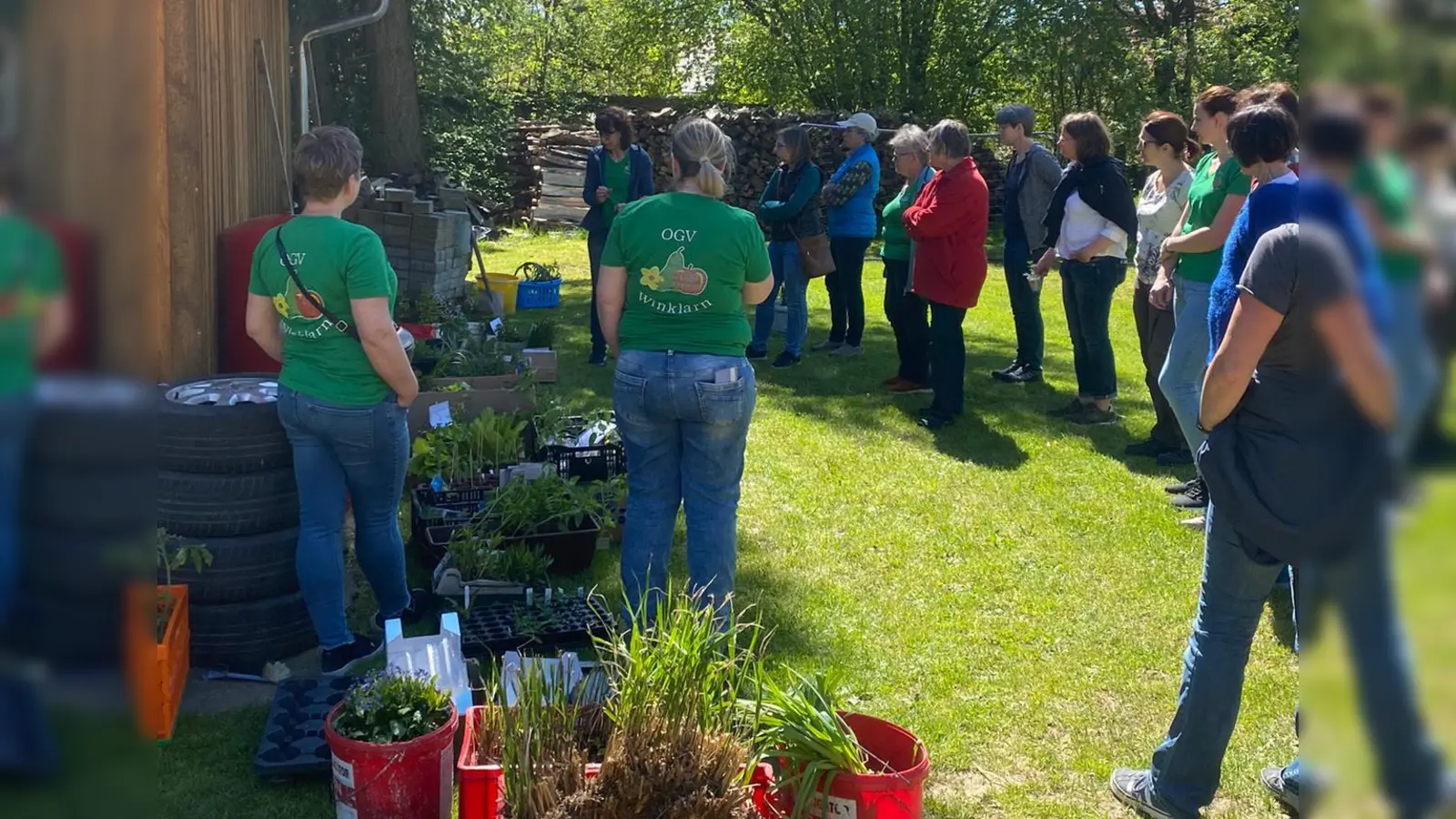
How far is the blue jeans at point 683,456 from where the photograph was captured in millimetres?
3793

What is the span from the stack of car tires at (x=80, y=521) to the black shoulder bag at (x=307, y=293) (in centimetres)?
346

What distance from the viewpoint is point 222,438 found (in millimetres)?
3932

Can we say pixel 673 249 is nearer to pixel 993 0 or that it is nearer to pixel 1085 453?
pixel 1085 453

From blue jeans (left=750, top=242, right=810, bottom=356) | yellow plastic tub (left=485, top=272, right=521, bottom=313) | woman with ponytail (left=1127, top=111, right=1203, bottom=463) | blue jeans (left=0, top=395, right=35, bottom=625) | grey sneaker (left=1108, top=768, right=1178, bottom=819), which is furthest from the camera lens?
yellow plastic tub (left=485, top=272, right=521, bottom=313)

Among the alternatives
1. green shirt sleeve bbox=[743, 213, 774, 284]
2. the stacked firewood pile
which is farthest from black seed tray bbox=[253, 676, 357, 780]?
the stacked firewood pile

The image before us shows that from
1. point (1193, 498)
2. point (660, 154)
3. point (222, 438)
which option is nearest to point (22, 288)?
point (222, 438)

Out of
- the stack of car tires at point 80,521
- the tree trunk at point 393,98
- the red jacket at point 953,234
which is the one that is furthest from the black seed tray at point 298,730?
the tree trunk at point 393,98

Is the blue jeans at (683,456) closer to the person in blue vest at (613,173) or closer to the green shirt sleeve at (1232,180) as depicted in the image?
the green shirt sleeve at (1232,180)

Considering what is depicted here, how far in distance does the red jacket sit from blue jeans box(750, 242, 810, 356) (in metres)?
1.95

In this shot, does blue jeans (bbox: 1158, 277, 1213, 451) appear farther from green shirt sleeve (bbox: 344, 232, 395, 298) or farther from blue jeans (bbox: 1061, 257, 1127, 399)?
green shirt sleeve (bbox: 344, 232, 395, 298)

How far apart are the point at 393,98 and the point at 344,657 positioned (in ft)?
35.7

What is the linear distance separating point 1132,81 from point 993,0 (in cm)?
329

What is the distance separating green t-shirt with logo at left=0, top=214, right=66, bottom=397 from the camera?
1.30 feet

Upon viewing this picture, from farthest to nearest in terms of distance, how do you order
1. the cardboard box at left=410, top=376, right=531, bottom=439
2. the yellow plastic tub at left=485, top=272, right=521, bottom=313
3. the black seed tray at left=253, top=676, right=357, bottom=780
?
1. the yellow plastic tub at left=485, top=272, right=521, bottom=313
2. the cardboard box at left=410, top=376, right=531, bottom=439
3. the black seed tray at left=253, top=676, right=357, bottom=780
